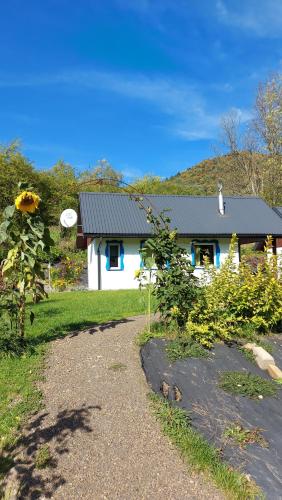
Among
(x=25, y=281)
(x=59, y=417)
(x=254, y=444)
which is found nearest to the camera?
(x=254, y=444)

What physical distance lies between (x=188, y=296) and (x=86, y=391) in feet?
7.77

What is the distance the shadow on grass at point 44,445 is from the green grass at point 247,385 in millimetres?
1653

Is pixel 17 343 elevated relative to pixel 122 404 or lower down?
elevated

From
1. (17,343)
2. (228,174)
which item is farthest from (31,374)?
(228,174)

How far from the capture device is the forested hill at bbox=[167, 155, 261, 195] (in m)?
39.0

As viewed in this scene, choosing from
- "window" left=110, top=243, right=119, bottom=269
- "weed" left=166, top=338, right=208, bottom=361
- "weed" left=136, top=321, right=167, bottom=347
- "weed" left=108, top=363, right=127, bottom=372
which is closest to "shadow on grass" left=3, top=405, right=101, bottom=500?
"weed" left=108, top=363, right=127, bottom=372

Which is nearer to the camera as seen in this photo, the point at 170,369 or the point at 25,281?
the point at 170,369

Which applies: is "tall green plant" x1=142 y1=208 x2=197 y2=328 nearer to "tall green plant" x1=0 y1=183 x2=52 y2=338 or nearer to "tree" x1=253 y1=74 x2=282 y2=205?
"tall green plant" x1=0 y1=183 x2=52 y2=338

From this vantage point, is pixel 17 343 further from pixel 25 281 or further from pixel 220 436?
pixel 220 436

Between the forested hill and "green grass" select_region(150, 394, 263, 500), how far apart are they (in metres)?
20.2

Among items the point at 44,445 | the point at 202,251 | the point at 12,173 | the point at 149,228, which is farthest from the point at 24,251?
the point at 12,173

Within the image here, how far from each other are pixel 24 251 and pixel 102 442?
9.38 ft

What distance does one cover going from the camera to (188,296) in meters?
6.39

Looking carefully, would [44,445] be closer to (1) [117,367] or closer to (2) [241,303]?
(1) [117,367]
